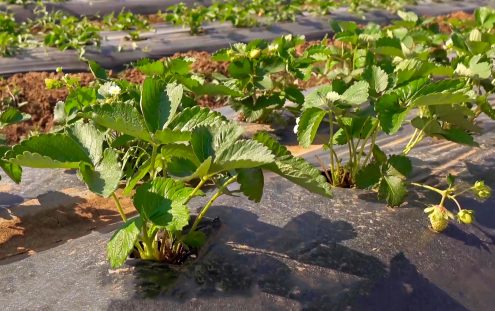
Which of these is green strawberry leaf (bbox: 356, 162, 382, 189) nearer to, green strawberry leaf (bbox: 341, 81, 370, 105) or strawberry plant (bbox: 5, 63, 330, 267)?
green strawberry leaf (bbox: 341, 81, 370, 105)

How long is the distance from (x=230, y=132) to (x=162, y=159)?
0.30 m

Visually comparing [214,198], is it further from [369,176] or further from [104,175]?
[369,176]

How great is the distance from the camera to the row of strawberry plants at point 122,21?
501cm

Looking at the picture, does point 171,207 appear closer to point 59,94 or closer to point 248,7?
point 59,94

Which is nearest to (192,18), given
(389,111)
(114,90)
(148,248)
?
(114,90)

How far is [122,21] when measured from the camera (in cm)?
616

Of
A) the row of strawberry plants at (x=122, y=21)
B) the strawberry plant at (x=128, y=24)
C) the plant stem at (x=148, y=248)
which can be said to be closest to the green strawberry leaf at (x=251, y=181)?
the plant stem at (x=148, y=248)

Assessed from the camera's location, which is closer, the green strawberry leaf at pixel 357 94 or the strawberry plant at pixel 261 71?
the green strawberry leaf at pixel 357 94

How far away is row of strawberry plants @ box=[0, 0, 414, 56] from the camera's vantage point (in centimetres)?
501

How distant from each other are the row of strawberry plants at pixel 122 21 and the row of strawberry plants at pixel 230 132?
246cm

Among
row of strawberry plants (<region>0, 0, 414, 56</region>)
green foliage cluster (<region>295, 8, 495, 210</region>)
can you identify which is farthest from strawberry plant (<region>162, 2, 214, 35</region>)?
green foliage cluster (<region>295, 8, 495, 210</region>)

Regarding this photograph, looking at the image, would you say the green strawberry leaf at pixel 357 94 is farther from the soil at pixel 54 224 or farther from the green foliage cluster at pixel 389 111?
the soil at pixel 54 224

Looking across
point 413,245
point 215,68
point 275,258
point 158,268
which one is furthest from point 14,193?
point 215,68

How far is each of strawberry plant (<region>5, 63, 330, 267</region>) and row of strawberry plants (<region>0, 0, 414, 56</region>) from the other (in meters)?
3.47
